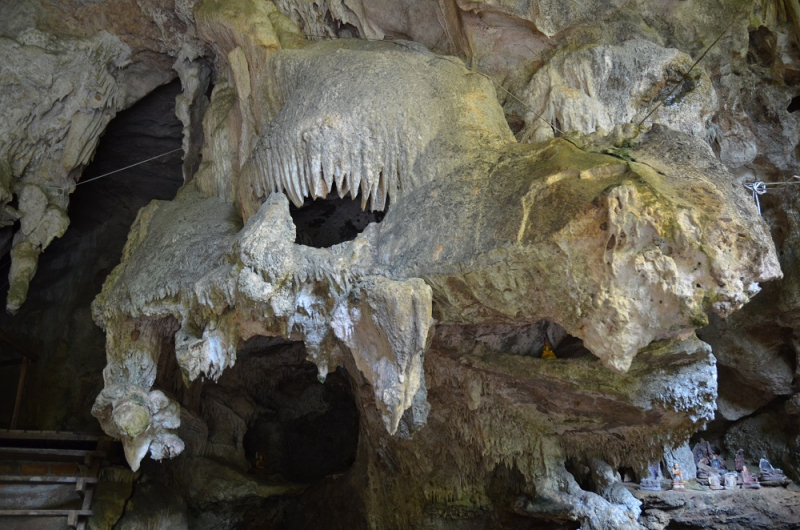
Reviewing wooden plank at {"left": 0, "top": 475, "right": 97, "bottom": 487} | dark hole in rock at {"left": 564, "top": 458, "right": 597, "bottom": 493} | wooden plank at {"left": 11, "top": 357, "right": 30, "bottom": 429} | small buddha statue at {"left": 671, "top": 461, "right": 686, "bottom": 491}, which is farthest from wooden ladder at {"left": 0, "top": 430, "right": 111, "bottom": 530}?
small buddha statue at {"left": 671, "top": 461, "right": 686, "bottom": 491}

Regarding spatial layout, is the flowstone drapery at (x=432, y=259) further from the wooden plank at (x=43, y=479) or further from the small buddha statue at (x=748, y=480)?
the small buddha statue at (x=748, y=480)

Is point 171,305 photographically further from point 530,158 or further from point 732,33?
point 732,33

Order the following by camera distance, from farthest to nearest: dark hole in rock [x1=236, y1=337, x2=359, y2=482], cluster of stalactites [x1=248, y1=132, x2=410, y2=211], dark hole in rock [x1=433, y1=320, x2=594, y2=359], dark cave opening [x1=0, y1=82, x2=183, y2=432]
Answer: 1. dark hole in rock [x1=236, y1=337, x2=359, y2=482]
2. dark cave opening [x1=0, y1=82, x2=183, y2=432]
3. dark hole in rock [x1=433, y1=320, x2=594, y2=359]
4. cluster of stalactites [x1=248, y1=132, x2=410, y2=211]

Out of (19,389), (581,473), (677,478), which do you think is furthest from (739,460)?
(19,389)

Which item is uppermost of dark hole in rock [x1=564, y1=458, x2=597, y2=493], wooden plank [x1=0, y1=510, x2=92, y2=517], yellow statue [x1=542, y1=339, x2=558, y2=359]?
yellow statue [x1=542, y1=339, x2=558, y2=359]

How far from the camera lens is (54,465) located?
6.35 meters

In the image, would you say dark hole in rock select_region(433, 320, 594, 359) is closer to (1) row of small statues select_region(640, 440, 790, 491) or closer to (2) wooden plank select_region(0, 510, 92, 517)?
(1) row of small statues select_region(640, 440, 790, 491)

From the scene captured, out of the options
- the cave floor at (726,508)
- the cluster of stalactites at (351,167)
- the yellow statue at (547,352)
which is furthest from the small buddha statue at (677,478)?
the cluster of stalactites at (351,167)

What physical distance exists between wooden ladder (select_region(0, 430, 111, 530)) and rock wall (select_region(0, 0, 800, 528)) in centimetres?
48

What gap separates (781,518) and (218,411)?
5282 mm

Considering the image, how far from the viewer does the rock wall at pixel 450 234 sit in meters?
3.85

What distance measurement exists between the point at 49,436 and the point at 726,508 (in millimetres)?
5834

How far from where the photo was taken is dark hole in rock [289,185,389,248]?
22.2 feet

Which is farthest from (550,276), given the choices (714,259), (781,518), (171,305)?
(781,518)
